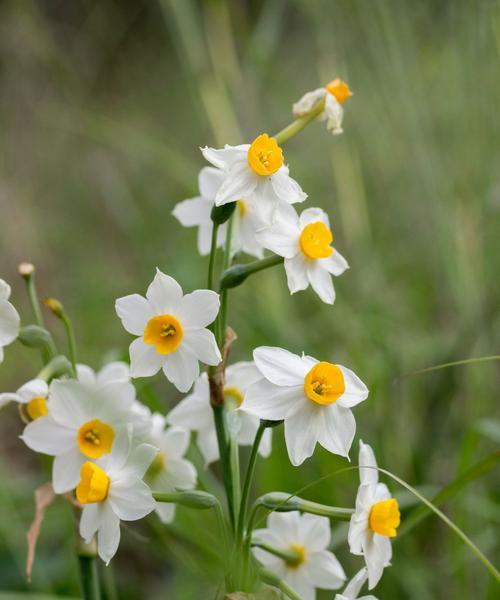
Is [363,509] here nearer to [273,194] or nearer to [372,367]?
[273,194]

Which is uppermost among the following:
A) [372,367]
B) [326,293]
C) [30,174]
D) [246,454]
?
[30,174]

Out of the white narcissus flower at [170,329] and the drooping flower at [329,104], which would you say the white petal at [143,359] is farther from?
the drooping flower at [329,104]

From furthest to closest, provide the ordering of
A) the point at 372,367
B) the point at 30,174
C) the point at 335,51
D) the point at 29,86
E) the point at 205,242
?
the point at 29,86, the point at 30,174, the point at 335,51, the point at 372,367, the point at 205,242

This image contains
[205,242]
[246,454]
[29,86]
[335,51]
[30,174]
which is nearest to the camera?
[205,242]

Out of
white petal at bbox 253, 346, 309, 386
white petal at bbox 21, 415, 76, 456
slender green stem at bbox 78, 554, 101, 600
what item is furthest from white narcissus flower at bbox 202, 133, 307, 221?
slender green stem at bbox 78, 554, 101, 600

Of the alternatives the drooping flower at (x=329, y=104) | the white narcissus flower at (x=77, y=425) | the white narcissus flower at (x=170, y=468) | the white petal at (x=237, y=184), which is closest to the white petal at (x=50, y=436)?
the white narcissus flower at (x=77, y=425)

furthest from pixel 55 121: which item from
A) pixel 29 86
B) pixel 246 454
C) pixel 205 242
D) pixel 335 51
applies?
pixel 205 242

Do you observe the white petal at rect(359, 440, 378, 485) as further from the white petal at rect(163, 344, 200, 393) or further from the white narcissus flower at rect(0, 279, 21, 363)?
the white narcissus flower at rect(0, 279, 21, 363)

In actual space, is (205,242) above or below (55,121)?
below
